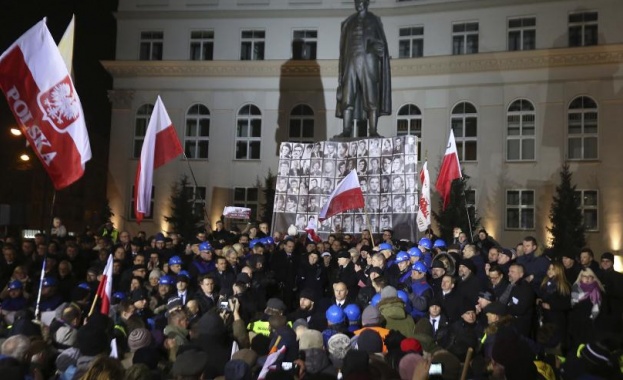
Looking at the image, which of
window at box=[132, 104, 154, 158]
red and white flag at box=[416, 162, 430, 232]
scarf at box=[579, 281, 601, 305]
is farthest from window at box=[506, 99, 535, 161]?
scarf at box=[579, 281, 601, 305]

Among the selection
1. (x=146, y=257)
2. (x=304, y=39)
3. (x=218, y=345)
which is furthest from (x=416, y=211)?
(x=304, y=39)

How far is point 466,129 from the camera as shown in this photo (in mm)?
32031

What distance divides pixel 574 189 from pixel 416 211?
14.2 metres

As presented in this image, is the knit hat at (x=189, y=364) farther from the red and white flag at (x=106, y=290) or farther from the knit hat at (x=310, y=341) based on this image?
the red and white flag at (x=106, y=290)

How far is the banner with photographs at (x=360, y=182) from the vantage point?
17.2m

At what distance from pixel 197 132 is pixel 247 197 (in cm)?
440

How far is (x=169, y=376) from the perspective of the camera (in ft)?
20.2

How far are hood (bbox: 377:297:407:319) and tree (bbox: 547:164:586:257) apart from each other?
70.3ft

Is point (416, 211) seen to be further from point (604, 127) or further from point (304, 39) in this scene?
point (304, 39)

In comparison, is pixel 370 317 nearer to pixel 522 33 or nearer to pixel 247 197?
pixel 247 197

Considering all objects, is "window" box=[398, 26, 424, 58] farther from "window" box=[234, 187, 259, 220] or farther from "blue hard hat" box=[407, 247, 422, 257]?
"blue hard hat" box=[407, 247, 422, 257]

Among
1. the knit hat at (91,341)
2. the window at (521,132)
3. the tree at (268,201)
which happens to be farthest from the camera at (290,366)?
the window at (521,132)

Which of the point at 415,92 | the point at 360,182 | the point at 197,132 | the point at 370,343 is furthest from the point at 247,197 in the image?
the point at 370,343

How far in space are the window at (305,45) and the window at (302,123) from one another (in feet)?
8.44
